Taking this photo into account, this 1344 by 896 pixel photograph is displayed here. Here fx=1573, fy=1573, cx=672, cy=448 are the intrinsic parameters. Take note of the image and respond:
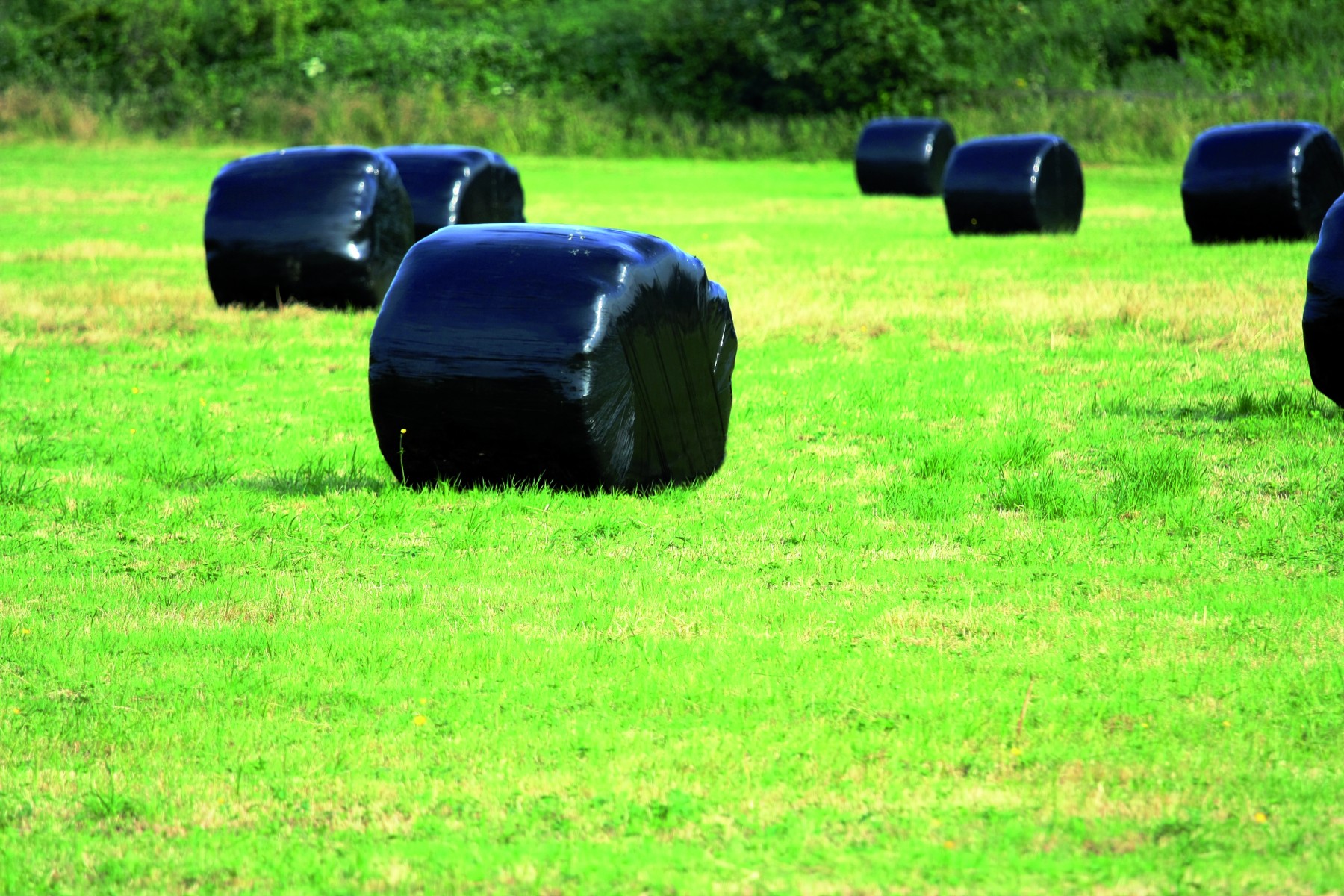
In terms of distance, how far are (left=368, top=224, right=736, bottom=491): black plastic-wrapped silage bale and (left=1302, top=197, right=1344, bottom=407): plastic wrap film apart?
11.3ft

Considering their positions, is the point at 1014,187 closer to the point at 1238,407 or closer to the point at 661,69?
the point at 1238,407

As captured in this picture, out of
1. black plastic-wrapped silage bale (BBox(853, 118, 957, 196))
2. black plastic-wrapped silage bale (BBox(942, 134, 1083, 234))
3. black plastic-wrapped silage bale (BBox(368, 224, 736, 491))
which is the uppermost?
black plastic-wrapped silage bale (BBox(368, 224, 736, 491))

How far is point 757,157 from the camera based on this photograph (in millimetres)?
40125

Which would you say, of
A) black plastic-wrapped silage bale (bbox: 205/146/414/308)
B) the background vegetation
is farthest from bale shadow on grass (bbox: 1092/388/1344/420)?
the background vegetation

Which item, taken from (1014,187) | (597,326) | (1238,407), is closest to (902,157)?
(1014,187)

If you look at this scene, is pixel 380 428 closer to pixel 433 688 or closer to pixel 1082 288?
pixel 433 688

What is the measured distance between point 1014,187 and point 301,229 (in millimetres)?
10353

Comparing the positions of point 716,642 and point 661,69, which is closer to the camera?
point 716,642

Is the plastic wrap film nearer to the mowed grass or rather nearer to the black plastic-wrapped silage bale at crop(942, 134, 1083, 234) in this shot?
the mowed grass

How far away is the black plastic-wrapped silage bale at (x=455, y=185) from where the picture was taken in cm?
1655

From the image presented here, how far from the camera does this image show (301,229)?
13.6m

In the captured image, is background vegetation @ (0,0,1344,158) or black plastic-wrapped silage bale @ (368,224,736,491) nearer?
black plastic-wrapped silage bale @ (368,224,736,491)

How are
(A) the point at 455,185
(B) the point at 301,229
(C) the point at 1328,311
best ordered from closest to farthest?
(C) the point at 1328,311, (B) the point at 301,229, (A) the point at 455,185

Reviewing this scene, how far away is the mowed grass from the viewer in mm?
3797
